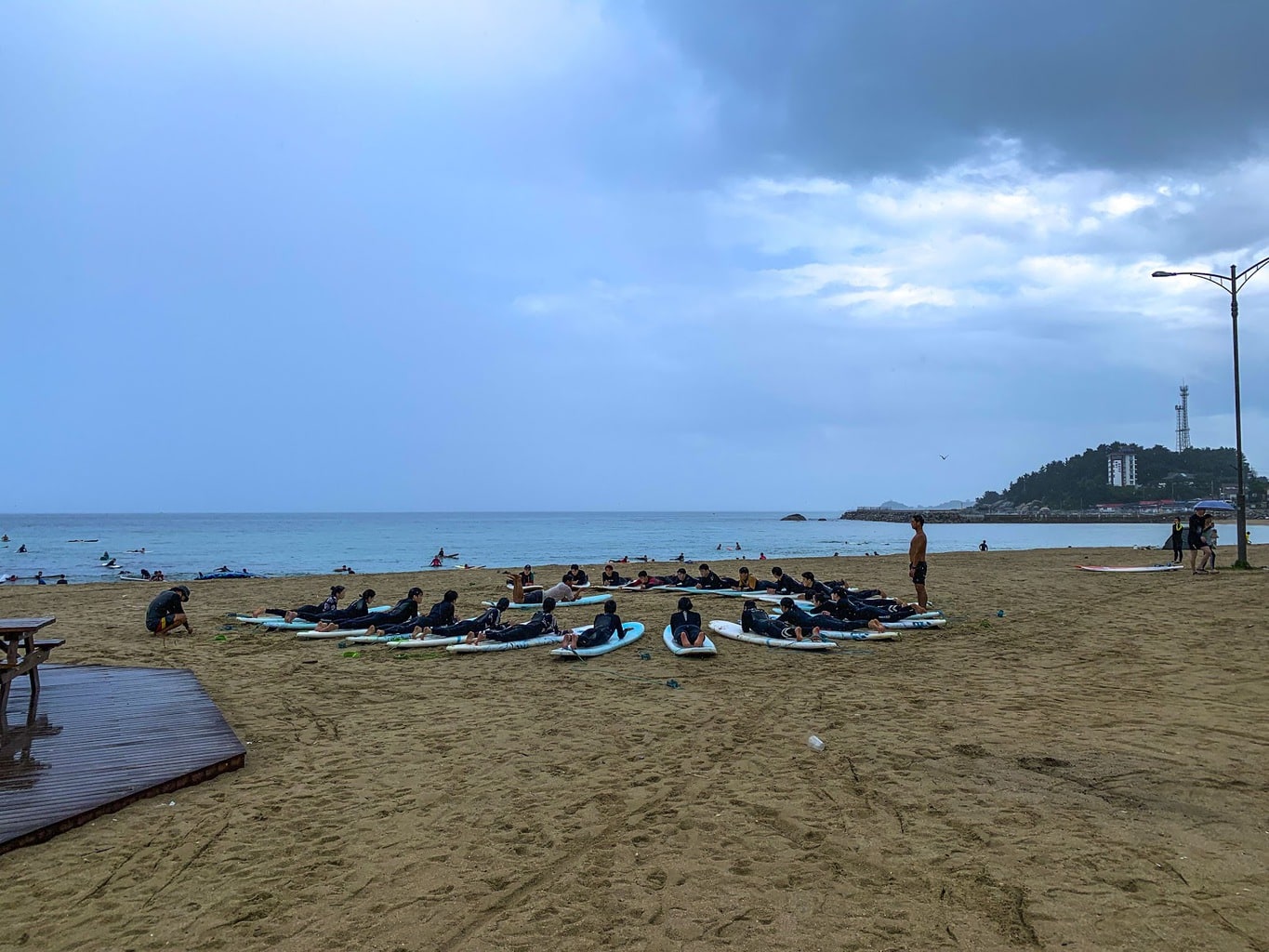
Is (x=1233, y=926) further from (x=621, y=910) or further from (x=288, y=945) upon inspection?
(x=288, y=945)

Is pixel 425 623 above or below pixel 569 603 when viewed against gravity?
above

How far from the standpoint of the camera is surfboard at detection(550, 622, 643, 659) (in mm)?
9695

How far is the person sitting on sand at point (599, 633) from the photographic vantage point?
32.6ft

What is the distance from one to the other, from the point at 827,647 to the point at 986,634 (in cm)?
276

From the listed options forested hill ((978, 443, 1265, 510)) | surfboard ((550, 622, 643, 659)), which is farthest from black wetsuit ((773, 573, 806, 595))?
Result: forested hill ((978, 443, 1265, 510))

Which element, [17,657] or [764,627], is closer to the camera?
[17,657]

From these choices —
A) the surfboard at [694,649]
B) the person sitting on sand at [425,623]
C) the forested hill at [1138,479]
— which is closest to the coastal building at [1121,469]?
the forested hill at [1138,479]

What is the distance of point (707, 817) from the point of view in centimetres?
448

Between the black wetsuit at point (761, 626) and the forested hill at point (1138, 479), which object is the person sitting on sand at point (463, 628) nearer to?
the black wetsuit at point (761, 626)

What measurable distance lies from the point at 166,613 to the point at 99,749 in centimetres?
771

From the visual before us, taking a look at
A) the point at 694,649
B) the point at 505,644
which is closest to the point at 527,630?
the point at 505,644

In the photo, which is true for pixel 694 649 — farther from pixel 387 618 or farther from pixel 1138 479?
pixel 1138 479

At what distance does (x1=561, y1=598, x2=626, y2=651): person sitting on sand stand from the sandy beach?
0.80 meters

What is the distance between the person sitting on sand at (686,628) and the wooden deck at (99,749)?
561 cm
